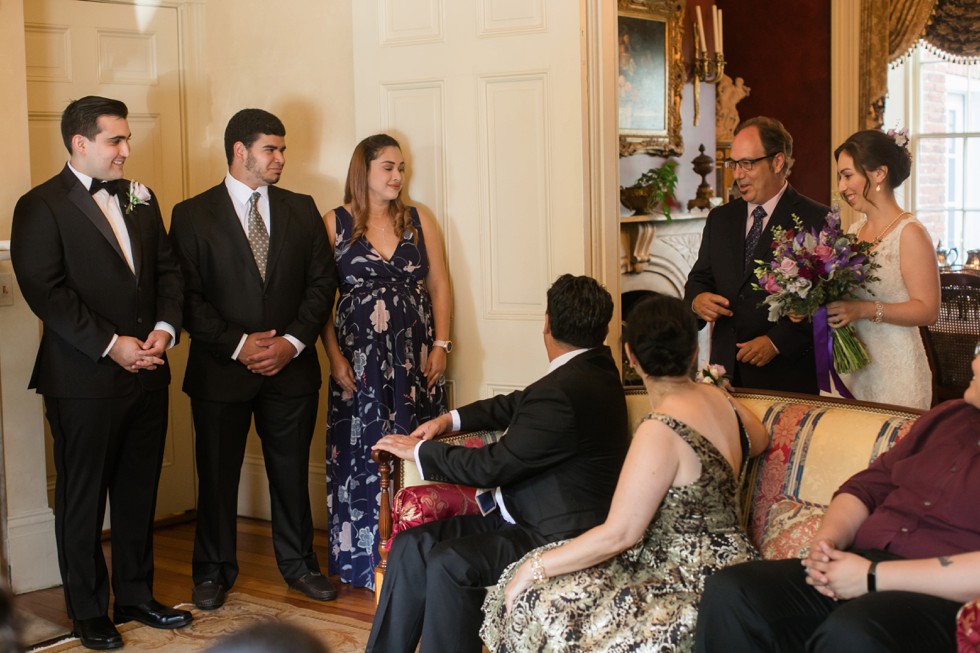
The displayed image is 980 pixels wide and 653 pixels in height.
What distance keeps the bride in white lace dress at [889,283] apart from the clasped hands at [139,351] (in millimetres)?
2233

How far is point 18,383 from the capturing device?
4.27 m

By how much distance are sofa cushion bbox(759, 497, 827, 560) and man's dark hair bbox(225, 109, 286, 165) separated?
2.33m

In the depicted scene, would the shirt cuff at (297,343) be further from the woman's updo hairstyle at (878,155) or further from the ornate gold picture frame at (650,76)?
the ornate gold picture frame at (650,76)

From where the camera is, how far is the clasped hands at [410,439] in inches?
128

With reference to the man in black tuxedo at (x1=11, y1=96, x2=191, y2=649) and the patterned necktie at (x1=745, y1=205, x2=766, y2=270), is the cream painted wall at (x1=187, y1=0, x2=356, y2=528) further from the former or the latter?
the patterned necktie at (x1=745, y1=205, x2=766, y2=270)

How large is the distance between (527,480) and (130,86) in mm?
3097

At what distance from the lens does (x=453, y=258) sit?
4.58 meters

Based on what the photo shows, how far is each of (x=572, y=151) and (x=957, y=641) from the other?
2456mm

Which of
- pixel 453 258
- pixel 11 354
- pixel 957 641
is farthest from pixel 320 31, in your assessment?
pixel 957 641

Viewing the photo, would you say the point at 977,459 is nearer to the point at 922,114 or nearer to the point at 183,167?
the point at 183,167

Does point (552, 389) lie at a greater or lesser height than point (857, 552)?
greater

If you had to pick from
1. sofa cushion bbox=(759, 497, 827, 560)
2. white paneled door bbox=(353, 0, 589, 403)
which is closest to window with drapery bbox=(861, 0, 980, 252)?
white paneled door bbox=(353, 0, 589, 403)

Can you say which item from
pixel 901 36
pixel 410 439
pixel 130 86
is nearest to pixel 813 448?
pixel 410 439

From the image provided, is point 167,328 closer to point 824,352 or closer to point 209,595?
point 209,595
